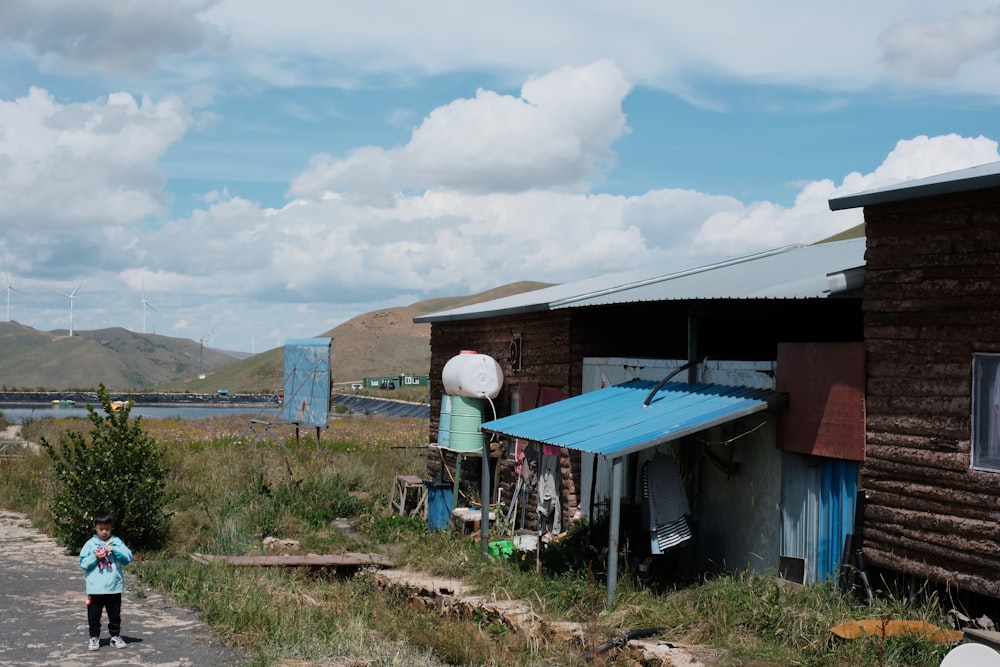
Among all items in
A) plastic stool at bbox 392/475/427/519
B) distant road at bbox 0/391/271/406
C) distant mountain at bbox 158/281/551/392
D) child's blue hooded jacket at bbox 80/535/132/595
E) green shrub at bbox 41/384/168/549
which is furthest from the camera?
distant mountain at bbox 158/281/551/392

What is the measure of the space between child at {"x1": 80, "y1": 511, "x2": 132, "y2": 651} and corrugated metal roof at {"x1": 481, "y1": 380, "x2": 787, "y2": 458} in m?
4.62

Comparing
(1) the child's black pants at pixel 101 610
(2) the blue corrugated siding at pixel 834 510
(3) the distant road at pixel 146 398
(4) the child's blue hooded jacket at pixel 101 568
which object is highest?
(2) the blue corrugated siding at pixel 834 510

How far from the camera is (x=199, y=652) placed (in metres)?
9.02

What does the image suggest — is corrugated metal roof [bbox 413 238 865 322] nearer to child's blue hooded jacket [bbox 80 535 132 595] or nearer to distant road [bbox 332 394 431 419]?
child's blue hooded jacket [bbox 80 535 132 595]

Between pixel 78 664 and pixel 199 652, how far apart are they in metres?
1.02

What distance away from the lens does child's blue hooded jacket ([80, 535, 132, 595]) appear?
29.2 feet

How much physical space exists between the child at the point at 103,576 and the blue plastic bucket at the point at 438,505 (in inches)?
275

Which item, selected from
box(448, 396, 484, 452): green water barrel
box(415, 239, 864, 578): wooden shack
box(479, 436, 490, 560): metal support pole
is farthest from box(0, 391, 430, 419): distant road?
box(479, 436, 490, 560): metal support pole

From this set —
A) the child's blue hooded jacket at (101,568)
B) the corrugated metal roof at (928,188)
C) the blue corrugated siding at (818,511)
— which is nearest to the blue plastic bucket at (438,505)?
the blue corrugated siding at (818,511)

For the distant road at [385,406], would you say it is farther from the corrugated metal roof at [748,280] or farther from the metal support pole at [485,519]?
the metal support pole at [485,519]

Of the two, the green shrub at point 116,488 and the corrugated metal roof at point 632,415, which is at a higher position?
the corrugated metal roof at point 632,415

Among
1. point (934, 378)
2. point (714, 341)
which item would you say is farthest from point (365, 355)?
point (934, 378)

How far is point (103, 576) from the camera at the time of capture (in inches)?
352

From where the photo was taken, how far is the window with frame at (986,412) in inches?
326
